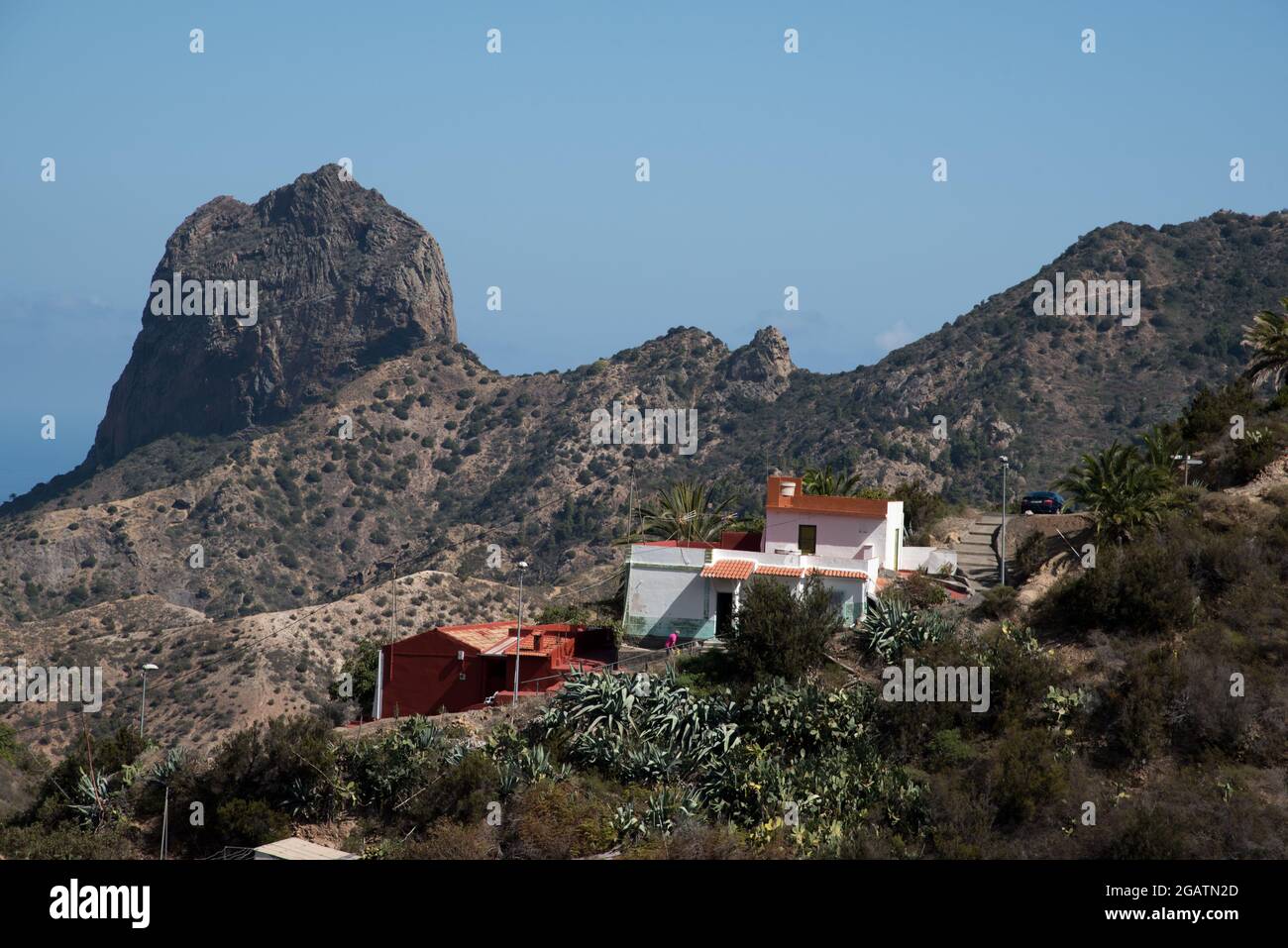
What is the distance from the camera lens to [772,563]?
43406 mm

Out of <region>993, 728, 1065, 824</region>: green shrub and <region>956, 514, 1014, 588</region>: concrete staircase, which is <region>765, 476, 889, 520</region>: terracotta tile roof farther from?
<region>993, 728, 1065, 824</region>: green shrub

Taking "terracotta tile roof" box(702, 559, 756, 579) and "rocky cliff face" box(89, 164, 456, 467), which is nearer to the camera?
"terracotta tile roof" box(702, 559, 756, 579)

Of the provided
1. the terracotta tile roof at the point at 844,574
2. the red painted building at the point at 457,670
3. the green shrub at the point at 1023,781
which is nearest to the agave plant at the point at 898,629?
the terracotta tile roof at the point at 844,574

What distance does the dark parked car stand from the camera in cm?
5528

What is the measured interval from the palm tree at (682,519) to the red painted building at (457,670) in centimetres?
A: 829

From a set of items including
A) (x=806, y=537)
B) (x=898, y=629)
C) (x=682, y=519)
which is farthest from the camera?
(x=682, y=519)

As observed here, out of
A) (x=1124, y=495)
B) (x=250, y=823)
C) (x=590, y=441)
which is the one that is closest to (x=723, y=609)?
(x=1124, y=495)

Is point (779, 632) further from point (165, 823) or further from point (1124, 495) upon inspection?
point (165, 823)

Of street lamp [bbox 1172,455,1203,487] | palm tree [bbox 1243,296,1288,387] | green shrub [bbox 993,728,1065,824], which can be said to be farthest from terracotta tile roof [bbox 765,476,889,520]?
palm tree [bbox 1243,296,1288,387]

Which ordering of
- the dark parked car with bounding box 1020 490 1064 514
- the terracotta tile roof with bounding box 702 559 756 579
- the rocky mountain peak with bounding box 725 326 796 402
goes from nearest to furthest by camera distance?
the terracotta tile roof with bounding box 702 559 756 579 → the dark parked car with bounding box 1020 490 1064 514 → the rocky mountain peak with bounding box 725 326 796 402

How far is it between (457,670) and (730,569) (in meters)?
8.68

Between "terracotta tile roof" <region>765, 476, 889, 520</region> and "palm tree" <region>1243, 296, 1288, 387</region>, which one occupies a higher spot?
"palm tree" <region>1243, 296, 1288, 387</region>

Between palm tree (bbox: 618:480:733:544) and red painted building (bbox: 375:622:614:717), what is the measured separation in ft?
27.2
